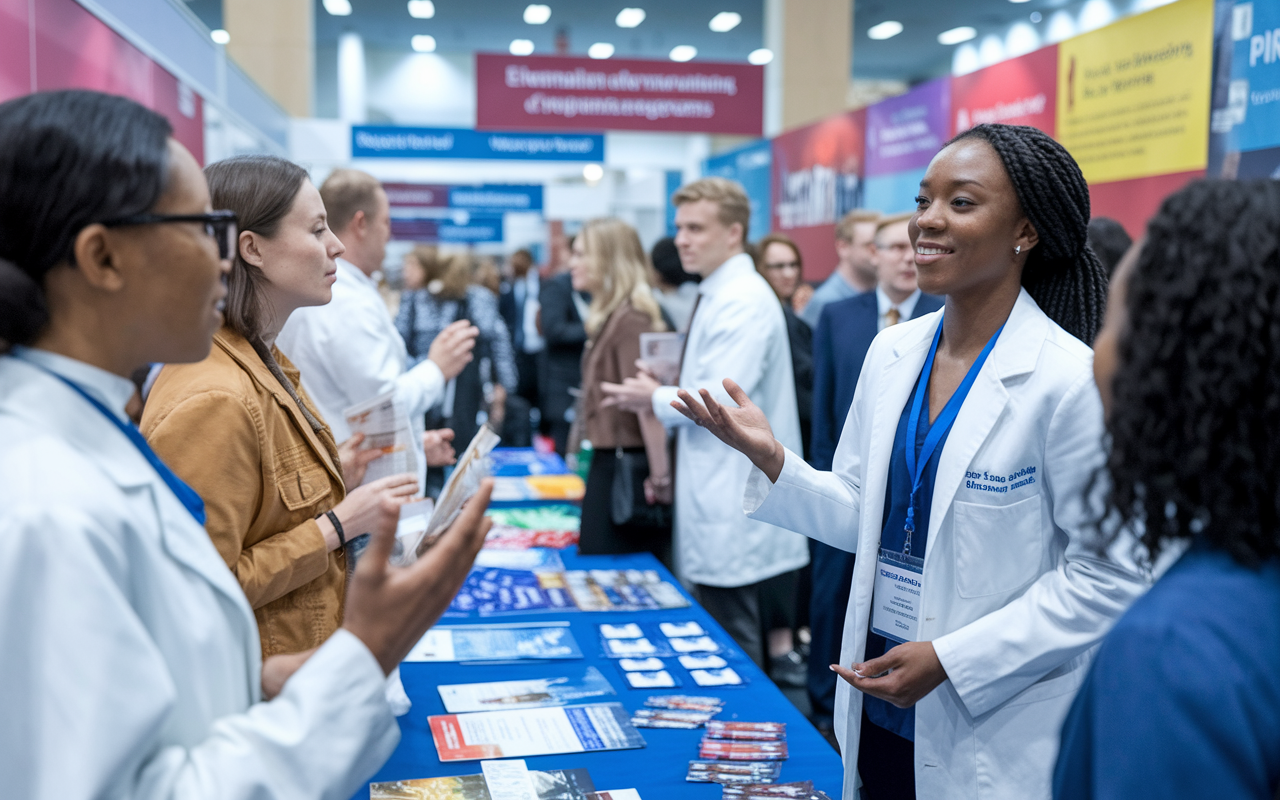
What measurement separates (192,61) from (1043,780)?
14.6 ft

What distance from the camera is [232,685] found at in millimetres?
898

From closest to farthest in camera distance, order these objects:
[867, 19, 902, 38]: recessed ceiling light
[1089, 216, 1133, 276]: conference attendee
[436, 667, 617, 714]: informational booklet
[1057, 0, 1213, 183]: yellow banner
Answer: [436, 667, 617, 714]: informational booklet < [1089, 216, 1133, 276]: conference attendee < [1057, 0, 1213, 183]: yellow banner < [867, 19, 902, 38]: recessed ceiling light

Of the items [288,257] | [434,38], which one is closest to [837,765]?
[288,257]

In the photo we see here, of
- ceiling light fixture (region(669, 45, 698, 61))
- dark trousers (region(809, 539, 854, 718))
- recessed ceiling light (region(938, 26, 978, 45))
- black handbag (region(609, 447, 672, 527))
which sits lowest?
dark trousers (region(809, 539, 854, 718))

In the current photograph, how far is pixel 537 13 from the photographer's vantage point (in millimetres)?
14094

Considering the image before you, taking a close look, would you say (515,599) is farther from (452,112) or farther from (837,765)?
(452,112)

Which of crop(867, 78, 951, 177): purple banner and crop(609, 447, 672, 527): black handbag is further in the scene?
crop(867, 78, 951, 177): purple banner

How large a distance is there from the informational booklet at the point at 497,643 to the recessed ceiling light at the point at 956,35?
15.0 metres

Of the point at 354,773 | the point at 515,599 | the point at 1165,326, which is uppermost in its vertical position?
the point at 1165,326

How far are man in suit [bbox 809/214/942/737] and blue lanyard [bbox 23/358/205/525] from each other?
2.58 meters

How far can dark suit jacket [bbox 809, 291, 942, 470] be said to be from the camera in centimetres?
348

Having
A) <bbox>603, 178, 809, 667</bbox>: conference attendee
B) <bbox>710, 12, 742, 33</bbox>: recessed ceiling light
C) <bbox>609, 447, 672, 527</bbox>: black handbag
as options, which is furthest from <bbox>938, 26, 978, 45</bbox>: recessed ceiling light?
<bbox>609, 447, 672, 527</bbox>: black handbag

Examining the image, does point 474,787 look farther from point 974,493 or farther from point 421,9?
point 421,9

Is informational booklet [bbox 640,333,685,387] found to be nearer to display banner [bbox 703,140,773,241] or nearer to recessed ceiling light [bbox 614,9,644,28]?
display banner [bbox 703,140,773,241]
